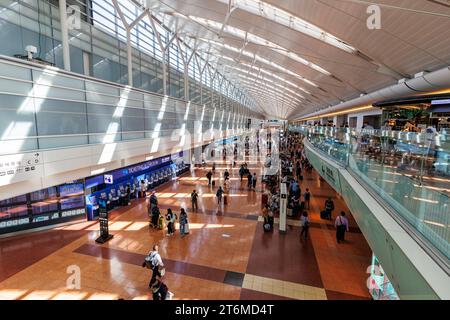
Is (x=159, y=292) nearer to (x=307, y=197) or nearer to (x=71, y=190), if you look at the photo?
(x=71, y=190)

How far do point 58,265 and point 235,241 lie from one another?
652 centimetres

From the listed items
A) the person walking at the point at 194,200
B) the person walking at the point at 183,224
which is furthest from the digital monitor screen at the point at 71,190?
the person walking at the point at 183,224

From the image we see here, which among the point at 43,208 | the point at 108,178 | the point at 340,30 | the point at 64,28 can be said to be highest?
the point at 340,30

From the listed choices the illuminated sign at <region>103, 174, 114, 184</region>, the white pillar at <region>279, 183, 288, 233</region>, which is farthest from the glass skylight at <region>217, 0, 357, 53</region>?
the illuminated sign at <region>103, 174, 114, 184</region>

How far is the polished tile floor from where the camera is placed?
717 cm

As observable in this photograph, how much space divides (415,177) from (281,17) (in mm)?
12845

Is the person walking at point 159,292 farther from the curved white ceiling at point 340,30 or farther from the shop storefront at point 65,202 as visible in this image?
the curved white ceiling at point 340,30

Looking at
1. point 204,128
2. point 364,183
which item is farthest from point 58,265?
point 204,128

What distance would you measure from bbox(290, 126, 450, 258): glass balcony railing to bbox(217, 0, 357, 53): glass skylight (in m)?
9.19

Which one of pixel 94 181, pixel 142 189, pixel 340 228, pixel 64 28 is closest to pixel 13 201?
pixel 94 181

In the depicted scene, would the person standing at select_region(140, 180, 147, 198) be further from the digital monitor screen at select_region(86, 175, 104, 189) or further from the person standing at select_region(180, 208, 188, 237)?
the person standing at select_region(180, 208, 188, 237)

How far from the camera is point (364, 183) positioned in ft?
25.8

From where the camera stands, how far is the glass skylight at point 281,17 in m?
13.5

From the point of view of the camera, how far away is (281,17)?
14.2 metres
